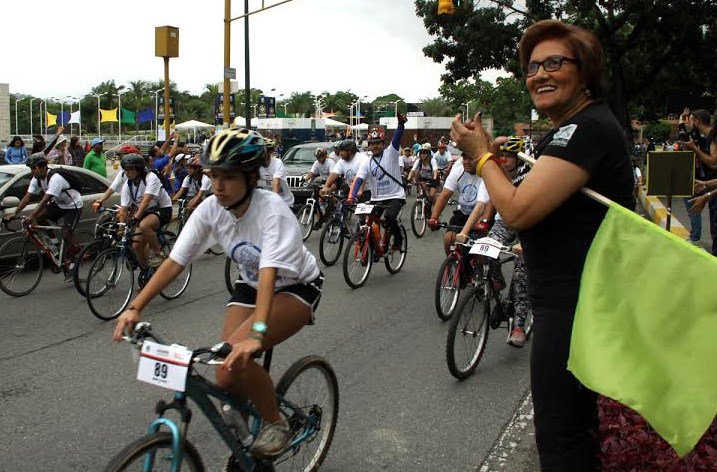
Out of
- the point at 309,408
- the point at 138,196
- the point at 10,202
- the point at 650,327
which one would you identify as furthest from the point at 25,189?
the point at 650,327

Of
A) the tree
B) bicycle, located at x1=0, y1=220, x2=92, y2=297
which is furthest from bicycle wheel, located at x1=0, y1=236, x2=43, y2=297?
the tree

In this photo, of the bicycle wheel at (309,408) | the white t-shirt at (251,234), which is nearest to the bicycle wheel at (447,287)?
the bicycle wheel at (309,408)

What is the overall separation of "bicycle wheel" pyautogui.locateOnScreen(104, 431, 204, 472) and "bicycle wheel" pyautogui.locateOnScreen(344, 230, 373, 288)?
641 centimetres

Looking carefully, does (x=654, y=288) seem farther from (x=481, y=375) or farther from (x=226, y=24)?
(x=226, y=24)

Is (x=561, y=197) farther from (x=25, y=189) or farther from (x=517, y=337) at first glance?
(x=25, y=189)

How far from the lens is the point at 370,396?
17.4 feet

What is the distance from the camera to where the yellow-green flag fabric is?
6.71 ft

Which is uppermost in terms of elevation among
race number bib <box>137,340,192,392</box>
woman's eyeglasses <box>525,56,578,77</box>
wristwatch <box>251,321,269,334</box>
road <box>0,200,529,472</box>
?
woman's eyeglasses <box>525,56,578,77</box>

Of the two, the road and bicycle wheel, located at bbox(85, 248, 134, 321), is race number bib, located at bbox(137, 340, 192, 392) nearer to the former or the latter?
the road

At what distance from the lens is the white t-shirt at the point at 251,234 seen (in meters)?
3.24

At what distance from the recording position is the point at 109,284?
7.93m

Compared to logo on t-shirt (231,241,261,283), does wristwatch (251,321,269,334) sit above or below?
below

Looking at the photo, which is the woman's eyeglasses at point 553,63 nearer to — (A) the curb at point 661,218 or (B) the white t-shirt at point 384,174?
(B) the white t-shirt at point 384,174

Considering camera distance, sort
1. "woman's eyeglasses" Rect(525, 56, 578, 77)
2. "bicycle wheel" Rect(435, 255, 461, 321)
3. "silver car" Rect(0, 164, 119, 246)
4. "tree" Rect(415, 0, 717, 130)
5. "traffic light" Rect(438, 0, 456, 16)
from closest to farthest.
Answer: "woman's eyeglasses" Rect(525, 56, 578, 77)
"bicycle wheel" Rect(435, 255, 461, 321)
"silver car" Rect(0, 164, 119, 246)
"traffic light" Rect(438, 0, 456, 16)
"tree" Rect(415, 0, 717, 130)
